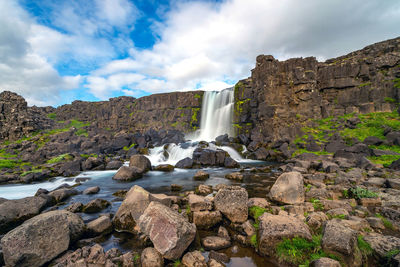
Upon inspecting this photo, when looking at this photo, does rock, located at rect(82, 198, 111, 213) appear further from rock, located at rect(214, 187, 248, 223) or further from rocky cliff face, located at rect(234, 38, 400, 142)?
rocky cliff face, located at rect(234, 38, 400, 142)

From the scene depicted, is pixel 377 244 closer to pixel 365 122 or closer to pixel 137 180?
pixel 137 180

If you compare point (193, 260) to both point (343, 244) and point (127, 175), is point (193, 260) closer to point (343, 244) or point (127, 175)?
point (343, 244)

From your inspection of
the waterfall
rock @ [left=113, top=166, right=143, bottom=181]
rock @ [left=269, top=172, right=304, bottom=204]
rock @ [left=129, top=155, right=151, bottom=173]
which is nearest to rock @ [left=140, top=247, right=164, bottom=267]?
rock @ [left=269, top=172, right=304, bottom=204]

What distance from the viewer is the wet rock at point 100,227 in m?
7.62

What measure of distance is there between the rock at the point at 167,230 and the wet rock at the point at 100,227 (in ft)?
10.0

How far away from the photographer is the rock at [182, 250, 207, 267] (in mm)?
5206

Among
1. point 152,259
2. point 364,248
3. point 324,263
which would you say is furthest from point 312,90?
point 152,259

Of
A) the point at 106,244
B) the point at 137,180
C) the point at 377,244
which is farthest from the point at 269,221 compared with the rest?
the point at 137,180

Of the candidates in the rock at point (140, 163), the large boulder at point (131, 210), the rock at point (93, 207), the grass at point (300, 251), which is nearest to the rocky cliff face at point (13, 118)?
the rock at point (140, 163)

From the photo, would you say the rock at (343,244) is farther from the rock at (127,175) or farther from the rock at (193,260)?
the rock at (127,175)

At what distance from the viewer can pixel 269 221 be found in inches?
249

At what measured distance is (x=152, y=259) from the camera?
5262 mm

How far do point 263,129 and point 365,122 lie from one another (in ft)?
59.3

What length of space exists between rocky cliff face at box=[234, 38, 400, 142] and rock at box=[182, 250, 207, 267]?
3379cm
